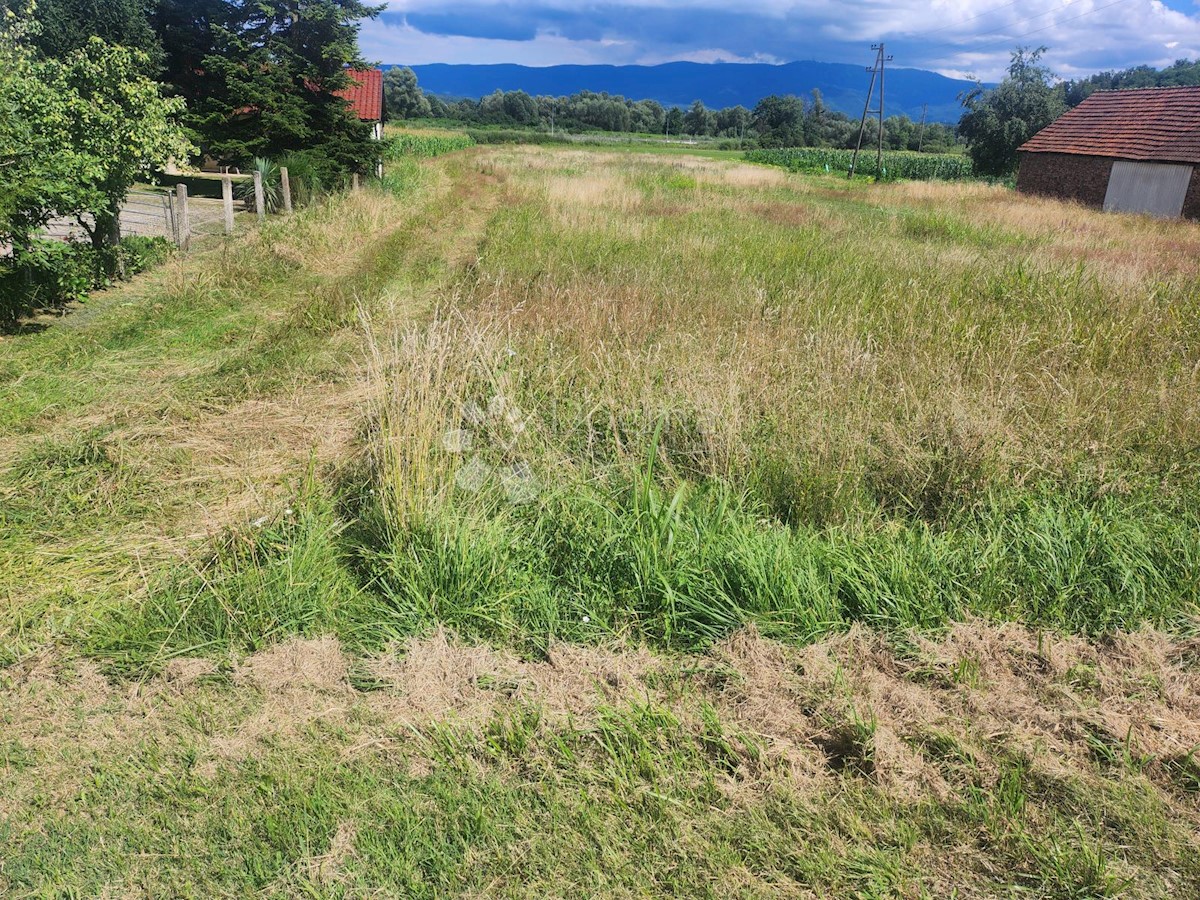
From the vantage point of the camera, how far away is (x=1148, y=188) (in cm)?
2581

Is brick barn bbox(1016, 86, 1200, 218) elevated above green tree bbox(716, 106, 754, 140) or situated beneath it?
situated beneath

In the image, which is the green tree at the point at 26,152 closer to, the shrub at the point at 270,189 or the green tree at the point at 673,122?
the shrub at the point at 270,189

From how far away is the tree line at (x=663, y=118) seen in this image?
93750 millimetres

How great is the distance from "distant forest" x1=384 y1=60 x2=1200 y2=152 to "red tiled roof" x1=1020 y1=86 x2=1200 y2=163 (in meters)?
50.8

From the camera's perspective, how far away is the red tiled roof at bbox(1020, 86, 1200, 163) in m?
25.5

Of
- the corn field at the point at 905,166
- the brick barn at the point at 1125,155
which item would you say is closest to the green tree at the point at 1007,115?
the corn field at the point at 905,166

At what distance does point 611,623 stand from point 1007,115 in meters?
54.2

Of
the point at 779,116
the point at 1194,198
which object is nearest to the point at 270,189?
the point at 1194,198

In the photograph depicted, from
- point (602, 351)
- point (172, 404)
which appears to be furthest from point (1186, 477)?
point (172, 404)

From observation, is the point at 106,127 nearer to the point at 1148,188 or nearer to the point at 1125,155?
the point at 1148,188

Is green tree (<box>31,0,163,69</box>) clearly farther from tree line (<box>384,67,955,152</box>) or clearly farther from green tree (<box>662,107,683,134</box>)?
green tree (<box>662,107,683,134</box>)

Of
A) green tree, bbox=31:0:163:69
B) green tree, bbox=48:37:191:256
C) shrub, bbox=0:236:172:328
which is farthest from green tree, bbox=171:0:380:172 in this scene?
green tree, bbox=31:0:163:69

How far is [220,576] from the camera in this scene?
11.7ft

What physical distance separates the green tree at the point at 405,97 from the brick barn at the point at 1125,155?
3112 inches
